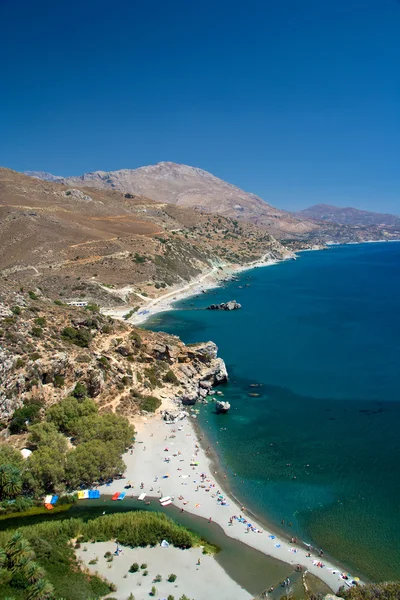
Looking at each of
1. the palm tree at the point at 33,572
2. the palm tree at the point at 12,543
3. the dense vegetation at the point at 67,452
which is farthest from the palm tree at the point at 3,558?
the dense vegetation at the point at 67,452

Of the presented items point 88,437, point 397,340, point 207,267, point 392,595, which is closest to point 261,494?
point 392,595

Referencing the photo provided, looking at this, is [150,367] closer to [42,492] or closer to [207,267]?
[42,492]

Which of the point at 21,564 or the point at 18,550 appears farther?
the point at 18,550

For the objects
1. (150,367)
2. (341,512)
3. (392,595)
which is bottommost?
(341,512)

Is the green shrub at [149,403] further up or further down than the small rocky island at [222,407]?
further up

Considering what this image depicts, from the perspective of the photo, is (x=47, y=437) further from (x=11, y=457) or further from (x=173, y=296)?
(x=173, y=296)

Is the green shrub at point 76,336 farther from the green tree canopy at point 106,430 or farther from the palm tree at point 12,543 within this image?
the palm tree at point 12,543

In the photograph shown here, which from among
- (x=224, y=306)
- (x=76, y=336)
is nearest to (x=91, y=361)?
(x=76, y=336)
